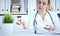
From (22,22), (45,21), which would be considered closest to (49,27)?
(45,21)

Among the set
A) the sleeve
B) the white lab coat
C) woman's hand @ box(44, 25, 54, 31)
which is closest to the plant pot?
the white lab coat

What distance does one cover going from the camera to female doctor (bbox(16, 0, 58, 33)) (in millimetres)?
3799

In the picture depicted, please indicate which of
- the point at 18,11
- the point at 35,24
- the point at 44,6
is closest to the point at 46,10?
the point at 44,6

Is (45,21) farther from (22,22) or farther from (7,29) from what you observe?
(7,29)

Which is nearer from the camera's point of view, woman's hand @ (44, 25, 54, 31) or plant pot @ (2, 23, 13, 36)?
plant pot @ (2, 23, 13, 36)

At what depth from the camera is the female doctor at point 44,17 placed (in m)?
3.80

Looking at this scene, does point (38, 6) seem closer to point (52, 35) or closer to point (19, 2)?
point (19, 2)

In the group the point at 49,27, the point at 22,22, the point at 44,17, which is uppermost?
the point at 44,17

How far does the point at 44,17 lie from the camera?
3.82m

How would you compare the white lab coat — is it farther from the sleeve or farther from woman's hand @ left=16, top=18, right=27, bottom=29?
woman's hand @ left=16, top=18, right=27, bottom=29

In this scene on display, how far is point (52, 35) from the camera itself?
12.5 ft

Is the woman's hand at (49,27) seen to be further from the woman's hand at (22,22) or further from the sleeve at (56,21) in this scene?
the woman's hand at (22,22)

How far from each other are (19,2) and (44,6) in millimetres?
680

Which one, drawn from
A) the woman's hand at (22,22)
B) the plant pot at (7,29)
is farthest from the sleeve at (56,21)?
the plant pot at (7,29)
